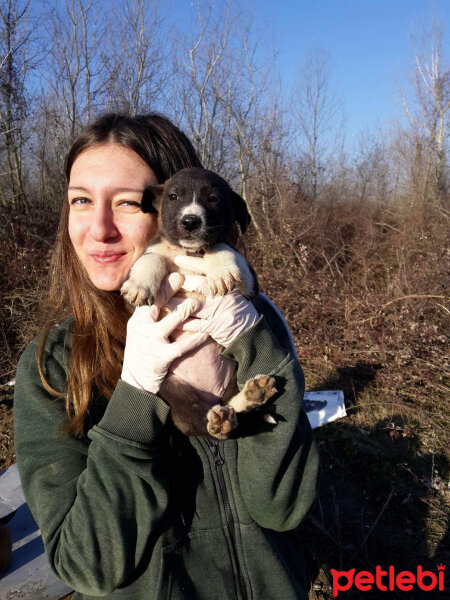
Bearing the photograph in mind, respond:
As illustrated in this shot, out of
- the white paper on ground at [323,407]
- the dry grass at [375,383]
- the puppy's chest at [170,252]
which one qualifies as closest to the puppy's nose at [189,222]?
the puppy's chest at [170,252]

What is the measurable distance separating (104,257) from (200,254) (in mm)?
524

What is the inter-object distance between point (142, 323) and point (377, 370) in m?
6.69

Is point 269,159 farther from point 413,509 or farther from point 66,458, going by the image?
point 66,458

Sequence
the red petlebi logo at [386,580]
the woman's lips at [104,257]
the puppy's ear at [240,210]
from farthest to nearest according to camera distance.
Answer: the red petlebi logo at [386,580] → the puppy's ear at [240,210] → the woman's lips at [104,257]

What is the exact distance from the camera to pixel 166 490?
1785 millimetres

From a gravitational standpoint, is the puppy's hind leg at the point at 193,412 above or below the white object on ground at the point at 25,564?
above

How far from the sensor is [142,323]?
2098 millimetres

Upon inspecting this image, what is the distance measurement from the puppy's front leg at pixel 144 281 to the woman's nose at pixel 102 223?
0.23 meters

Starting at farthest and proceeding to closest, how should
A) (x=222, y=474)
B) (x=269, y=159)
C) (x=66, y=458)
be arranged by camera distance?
(x=269, y=159)
(x=222, y=474)
(x=66, y=458)

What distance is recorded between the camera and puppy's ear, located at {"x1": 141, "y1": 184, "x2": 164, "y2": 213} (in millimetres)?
2329

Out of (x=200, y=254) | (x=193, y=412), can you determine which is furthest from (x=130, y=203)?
(x=193, y=412)

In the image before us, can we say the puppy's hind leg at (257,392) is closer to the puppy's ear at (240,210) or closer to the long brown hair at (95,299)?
the long brown hair at (95,299)

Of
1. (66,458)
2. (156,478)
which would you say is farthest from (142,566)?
(66,458)

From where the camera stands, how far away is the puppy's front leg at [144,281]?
2107mm
